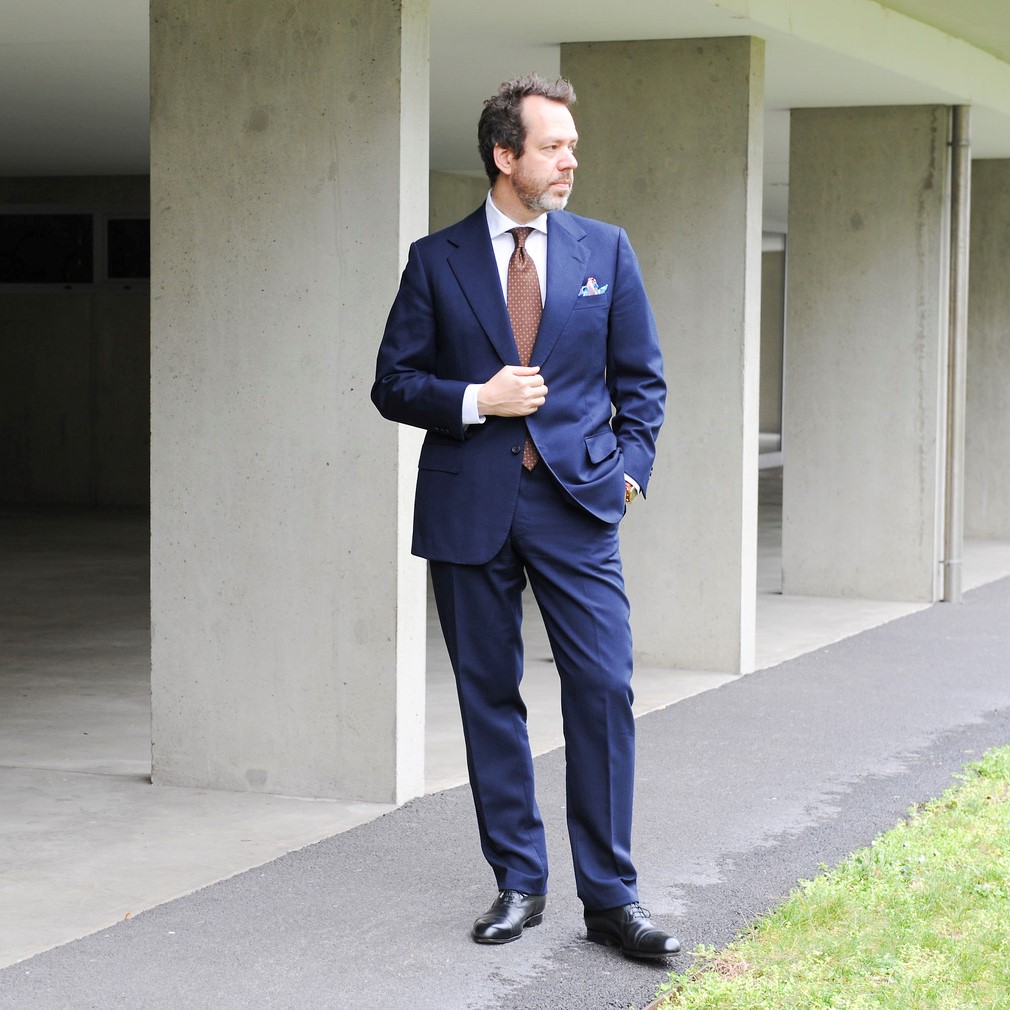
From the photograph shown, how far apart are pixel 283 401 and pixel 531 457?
1.85 m

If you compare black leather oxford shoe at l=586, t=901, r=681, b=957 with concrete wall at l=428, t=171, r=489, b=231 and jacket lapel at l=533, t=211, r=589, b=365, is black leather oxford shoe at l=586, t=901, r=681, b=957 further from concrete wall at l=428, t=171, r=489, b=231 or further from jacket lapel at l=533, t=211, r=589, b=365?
concrete wall at l=428, t=171, r=489, b=231

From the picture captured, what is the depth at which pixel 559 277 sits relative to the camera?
410 centimetres

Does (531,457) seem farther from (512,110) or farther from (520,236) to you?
(512,110)

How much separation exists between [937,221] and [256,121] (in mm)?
6271

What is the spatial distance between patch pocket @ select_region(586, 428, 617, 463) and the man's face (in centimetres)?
51

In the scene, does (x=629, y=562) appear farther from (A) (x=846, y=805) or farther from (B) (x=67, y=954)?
(B) (x=67, y=954)

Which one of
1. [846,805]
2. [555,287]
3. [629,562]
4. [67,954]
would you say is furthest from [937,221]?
[67,954]

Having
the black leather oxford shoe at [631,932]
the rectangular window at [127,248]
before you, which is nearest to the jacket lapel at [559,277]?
the black leather oxford shoe at [631,932]

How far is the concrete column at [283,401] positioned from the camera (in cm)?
558

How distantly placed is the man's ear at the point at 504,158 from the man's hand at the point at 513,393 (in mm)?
452

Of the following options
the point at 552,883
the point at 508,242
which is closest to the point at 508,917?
the point at 552,883

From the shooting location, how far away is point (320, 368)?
18.6 ft

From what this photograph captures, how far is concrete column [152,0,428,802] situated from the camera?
5582 mm

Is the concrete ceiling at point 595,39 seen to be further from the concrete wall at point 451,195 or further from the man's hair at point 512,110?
the man's hair at point 512,110
